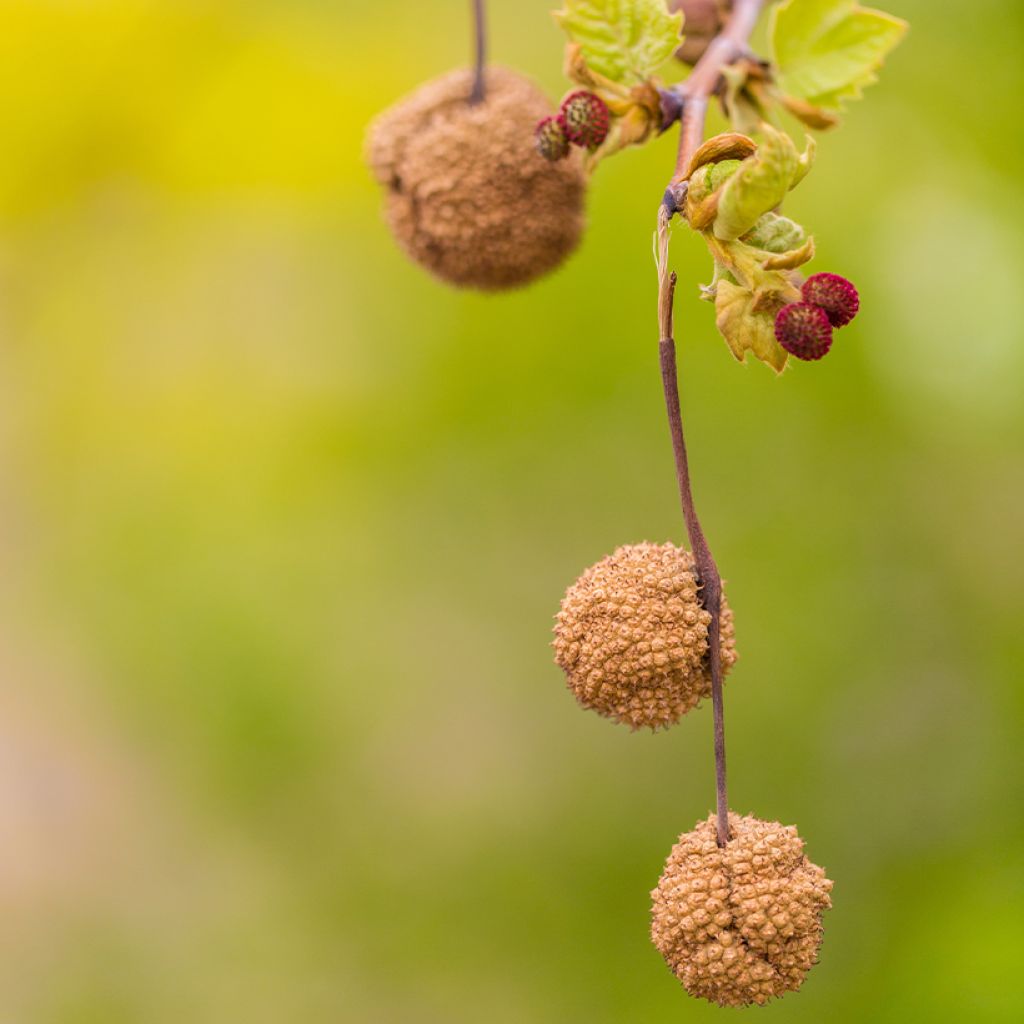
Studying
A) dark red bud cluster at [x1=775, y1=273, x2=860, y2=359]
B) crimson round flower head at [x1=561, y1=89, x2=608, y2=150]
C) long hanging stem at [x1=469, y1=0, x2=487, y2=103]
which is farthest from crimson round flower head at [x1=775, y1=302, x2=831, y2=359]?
long hanging stem at [x1=469, y1=0, x2=487, y2=103]

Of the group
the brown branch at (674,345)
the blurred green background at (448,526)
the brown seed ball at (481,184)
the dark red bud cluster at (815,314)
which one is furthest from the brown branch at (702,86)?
the blurred green background at (448,526)

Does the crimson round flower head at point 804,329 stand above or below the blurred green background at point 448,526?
below

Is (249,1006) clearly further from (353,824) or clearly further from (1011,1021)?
(1011,1021)

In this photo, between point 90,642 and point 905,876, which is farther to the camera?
point 90,642

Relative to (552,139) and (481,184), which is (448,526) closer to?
(481,184)

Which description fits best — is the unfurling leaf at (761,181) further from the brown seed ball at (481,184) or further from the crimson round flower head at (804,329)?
the brown seed ball at (481,184)

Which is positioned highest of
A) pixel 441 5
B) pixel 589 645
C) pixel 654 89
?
pixel 441 5

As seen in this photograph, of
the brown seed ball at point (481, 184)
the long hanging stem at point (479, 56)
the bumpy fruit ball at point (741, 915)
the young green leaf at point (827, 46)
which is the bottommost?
the bumpy fruit ball at point (741, 915)

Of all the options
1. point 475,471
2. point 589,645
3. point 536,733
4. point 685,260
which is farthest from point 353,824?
point 589,645
